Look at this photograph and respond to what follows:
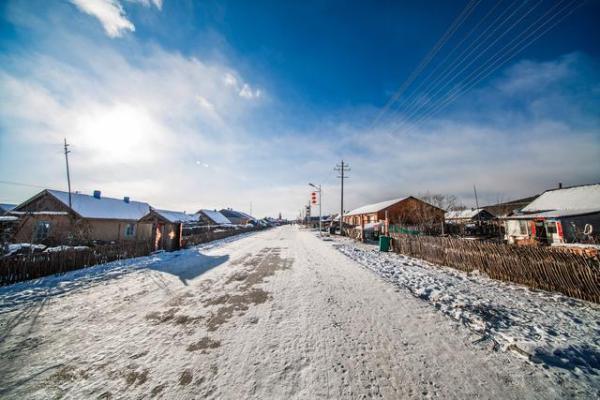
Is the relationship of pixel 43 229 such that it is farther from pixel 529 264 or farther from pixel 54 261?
pixel 529 264

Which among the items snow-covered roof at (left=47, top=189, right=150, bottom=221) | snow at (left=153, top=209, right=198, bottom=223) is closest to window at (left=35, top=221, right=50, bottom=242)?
snow-covered roof at (left=47, top=189, right=150, bottom=221)

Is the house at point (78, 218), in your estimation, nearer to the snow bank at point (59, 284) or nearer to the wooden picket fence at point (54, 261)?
the wooden picket fence at point (54, 261)

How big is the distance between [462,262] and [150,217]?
83.3ft

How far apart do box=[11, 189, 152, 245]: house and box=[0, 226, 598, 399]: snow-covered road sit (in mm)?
16187

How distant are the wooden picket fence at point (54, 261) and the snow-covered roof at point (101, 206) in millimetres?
Result: 17585

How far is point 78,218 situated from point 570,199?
49881 mm

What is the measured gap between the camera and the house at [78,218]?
1986cm

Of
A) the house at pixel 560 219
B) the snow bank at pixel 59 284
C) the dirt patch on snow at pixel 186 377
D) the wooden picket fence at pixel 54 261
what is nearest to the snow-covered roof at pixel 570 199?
the house at pixel 560 219

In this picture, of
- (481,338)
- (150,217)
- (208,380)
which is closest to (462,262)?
(481,338)

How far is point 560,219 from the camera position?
17328 mm

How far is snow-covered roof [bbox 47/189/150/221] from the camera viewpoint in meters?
23.5

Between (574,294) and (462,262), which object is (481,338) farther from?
(462,262)

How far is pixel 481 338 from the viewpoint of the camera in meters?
3.66

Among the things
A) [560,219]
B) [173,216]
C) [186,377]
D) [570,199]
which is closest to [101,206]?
[173,216]
